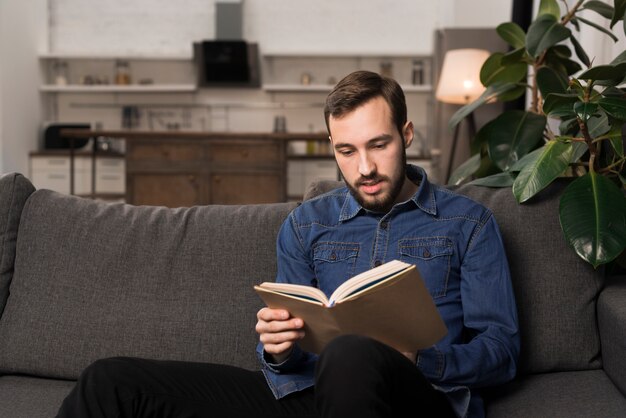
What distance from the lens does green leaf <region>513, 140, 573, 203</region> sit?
69.1 inches

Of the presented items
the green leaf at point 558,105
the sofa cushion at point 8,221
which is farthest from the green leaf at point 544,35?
the sofa cushion at point 8,221

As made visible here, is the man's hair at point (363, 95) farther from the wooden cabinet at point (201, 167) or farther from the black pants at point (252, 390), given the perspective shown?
the wooden cabinet at point (201, 167)

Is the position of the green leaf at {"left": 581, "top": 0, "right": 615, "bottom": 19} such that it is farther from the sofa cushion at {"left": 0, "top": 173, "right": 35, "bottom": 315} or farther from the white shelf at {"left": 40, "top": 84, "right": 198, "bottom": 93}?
the white shelf at {"left": 40, "top": 84, "right": 198, "bottom": 93}

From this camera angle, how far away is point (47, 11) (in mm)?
8406

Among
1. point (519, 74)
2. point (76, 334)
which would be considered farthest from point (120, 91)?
point (76, 334)

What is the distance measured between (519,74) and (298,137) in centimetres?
351

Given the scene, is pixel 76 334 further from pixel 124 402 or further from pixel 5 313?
pixel 124 402

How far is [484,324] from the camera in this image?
1520 millimetres

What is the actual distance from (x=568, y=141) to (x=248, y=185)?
4562mm

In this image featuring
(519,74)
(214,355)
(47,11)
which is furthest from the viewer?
(47,11)

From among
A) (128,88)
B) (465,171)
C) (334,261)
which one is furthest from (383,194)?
(128,88)

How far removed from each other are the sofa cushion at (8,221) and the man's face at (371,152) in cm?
89

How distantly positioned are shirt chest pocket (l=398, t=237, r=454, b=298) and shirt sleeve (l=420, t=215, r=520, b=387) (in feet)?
0.13

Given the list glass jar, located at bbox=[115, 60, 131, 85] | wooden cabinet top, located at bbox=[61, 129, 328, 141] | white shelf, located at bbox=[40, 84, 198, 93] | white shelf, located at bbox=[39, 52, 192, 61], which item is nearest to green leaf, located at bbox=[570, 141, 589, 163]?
wooden cabinet top, located at bbox=[61, 129, 328, 141]
